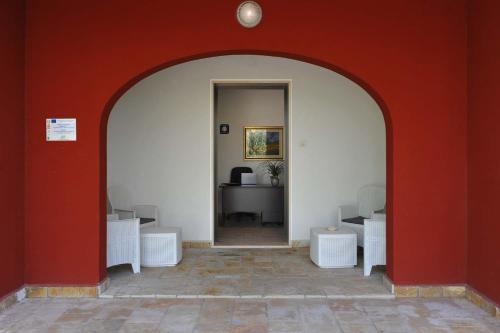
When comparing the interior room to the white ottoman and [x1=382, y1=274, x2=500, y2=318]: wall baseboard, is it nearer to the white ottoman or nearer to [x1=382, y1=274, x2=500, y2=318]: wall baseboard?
[x1=382, y1=274, x2=500, y2=318]: wall baseboard

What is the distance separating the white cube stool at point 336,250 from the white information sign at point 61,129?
2.85 metres

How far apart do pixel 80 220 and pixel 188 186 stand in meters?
2.49

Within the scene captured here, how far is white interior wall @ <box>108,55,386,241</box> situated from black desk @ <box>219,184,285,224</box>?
5.94ft

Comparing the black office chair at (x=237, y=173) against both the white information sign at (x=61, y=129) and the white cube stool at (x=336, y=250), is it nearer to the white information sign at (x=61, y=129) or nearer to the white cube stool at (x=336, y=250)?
the white cube stool at (x=336, y=250)

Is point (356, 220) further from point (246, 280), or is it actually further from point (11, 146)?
point (11, 146)

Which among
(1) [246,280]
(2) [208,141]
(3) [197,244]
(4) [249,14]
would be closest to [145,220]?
(3) [197,244]

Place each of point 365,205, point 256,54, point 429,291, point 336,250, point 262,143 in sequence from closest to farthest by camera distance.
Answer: point 429,291, point 256,54, point 336,250, point 365,205, point 262,143

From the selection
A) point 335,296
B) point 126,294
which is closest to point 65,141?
point 126,294

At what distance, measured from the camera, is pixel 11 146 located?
12.1 ft

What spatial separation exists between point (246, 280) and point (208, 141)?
248cm

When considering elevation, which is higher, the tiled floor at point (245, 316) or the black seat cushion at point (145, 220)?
the black seat cushion at point (145, 220)

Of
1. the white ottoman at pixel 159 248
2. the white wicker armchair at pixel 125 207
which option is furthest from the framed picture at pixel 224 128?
the white ottoman at pixel 159 248

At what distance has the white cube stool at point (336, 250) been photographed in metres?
4.90

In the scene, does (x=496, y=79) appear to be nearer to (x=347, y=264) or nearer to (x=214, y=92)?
(x=347, y=264)
